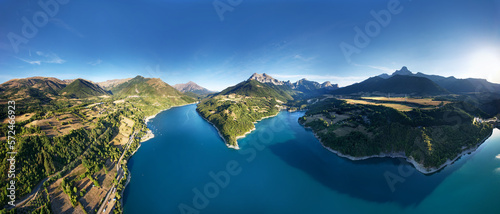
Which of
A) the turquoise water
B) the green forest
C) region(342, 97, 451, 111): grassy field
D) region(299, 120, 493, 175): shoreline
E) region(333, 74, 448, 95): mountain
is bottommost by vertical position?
the turquoise water

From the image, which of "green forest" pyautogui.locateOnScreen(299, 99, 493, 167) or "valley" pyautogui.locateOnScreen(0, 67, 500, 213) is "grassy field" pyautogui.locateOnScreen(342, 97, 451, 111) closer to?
"valley" pyautogui.locateOnScreen(0, 67, 500, 213)

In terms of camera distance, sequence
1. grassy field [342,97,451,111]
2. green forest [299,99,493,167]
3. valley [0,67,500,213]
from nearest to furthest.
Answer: valley [0,67,500,213], green forest [299,99,493,167], grassy field [342,97,451,111]

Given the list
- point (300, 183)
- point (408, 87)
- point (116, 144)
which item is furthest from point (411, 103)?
point (116, 144)

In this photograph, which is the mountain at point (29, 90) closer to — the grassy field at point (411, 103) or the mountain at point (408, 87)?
the grassy field at point (411, 103)

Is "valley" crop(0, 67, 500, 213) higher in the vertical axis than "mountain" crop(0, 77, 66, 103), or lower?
lower

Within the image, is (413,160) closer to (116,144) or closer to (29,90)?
(116,144)

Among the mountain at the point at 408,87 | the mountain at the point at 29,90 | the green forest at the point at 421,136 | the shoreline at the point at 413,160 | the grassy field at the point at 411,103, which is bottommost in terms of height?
the shoreline at the point at 413,160

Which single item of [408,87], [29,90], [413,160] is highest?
[29,90]

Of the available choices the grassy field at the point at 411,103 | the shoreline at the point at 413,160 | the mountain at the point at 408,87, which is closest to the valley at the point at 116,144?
the shoreline at the point at 413,160

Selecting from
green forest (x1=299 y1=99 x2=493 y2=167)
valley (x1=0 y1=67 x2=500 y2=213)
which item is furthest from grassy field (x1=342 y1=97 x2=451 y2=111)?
green forest (x1=299 y1=99 x2=493 y2=167)
